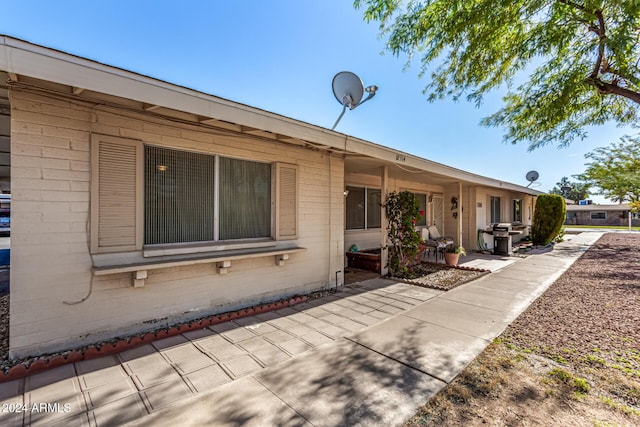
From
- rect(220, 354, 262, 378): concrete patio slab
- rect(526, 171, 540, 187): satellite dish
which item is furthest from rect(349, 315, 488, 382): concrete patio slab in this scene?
rect(526, 171, 540, 187): satellite dish

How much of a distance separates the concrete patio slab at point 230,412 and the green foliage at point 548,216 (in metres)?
13.8

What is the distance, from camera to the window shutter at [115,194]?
118 inches

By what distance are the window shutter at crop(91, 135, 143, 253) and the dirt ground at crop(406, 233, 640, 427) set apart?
10.7ft

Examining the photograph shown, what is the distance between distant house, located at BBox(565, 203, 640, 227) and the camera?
120ft

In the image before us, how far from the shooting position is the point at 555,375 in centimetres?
259

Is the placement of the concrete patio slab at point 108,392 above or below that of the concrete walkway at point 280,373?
above

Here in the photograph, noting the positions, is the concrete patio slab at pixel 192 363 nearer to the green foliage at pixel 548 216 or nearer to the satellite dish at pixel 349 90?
the satellite dish at pixel 349 90

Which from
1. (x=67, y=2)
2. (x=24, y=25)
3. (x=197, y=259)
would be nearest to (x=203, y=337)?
(x=197, y=259)

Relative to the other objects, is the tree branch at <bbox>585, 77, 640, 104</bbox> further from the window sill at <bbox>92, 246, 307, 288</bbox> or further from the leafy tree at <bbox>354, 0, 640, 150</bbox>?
the window sill at <bbox>92, 246, 307, 288</bbox>

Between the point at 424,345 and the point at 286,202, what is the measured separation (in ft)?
9.33

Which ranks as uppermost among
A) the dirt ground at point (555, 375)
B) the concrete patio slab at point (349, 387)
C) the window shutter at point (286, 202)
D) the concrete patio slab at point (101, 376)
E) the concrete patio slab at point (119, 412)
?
the window shutter at point (286, 202)

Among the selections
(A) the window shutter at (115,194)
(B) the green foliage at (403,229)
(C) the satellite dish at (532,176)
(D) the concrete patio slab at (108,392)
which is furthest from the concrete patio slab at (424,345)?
(C) the satellite dish at (532,176)

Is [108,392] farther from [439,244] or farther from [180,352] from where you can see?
[439,244]

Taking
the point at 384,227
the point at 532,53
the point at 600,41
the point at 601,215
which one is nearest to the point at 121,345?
the point at 384,227
